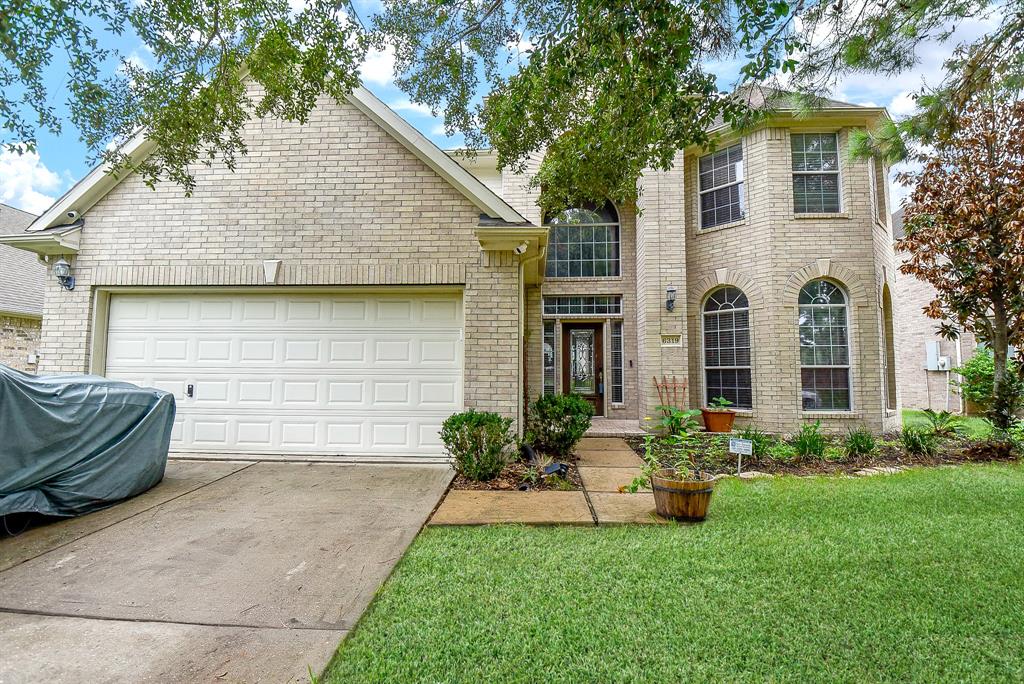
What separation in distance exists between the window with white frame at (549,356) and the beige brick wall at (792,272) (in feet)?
13.4

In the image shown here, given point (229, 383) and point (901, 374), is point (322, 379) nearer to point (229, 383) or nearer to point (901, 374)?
point (229, 383)

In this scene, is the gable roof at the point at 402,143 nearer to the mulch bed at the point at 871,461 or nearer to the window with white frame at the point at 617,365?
the mulch bed at the point at 871,461

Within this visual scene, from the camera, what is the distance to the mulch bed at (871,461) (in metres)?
6.20

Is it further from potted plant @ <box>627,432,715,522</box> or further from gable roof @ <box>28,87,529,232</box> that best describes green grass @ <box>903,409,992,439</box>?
gable roof @ <box>28,87,529,232</box>

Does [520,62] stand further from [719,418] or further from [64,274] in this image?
[719,418]

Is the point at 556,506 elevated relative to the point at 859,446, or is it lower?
lower

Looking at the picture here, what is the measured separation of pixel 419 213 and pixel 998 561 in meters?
6.41

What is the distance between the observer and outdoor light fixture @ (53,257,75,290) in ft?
20.4

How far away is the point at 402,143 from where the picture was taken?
6309mm

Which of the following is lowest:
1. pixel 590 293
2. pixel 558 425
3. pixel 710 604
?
pixel 710 604

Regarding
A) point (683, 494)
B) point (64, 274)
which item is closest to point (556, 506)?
point (683, 494)

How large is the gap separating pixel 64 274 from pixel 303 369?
3410 millimetres

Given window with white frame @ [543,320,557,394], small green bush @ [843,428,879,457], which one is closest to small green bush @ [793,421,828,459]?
small green bush @ [843,428,879,457]

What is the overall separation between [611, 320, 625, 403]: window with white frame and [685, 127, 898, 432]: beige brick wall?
265cm
